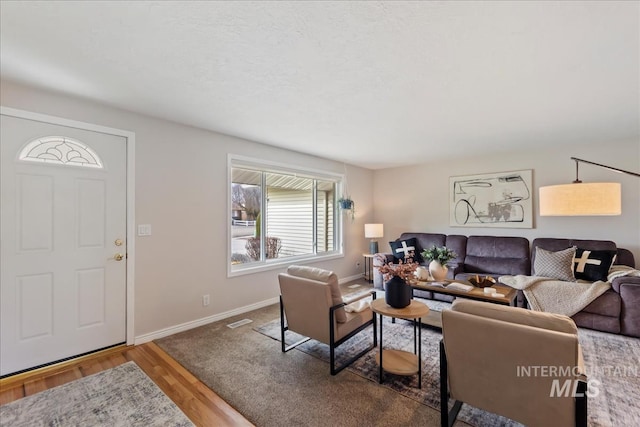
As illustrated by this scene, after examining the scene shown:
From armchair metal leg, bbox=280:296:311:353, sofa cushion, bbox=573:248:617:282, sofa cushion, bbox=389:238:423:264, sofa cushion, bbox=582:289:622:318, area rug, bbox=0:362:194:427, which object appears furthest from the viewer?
sofa cushion, bbox=389:238:423:264

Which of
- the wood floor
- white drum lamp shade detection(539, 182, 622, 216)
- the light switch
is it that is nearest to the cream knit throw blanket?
white drum lamp shade detection(539, 182, 622, 216)

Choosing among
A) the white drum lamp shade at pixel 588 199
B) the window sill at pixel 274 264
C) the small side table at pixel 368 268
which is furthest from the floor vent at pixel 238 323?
the white drum lamp shade at pixel 588 199

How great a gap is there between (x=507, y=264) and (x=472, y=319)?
11.5 ft

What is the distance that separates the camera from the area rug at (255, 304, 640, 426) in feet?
5.98

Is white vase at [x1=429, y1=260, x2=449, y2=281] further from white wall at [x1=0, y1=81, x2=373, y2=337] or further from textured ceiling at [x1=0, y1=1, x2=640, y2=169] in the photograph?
white wall at [x1=0, y1=81, x2=373, y2=337]

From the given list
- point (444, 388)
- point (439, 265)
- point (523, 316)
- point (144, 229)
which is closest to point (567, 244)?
point (439, 265)

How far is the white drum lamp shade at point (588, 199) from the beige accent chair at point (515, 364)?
1.07 metres

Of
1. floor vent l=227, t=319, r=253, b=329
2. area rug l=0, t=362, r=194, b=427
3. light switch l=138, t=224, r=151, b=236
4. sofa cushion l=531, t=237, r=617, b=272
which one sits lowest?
area rug l=0, t=362, r=194, b=427

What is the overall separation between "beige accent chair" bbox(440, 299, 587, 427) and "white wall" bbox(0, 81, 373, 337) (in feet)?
9.12

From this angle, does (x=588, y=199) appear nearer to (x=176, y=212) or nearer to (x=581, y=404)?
(x=581, y=404)

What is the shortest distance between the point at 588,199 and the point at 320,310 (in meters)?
2.13

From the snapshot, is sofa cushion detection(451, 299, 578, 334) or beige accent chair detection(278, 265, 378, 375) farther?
beige accent chair detection(278, 265, 378, 375)

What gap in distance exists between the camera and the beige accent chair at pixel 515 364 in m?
1.30

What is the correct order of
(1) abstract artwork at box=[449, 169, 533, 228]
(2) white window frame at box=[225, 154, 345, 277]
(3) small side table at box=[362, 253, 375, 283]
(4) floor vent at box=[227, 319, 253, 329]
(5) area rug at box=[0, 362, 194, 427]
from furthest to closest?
(3) small side table at box=[362, 253, 375, 283], (1) abstract artwork at box=[449, 169, 533, 228], (2) white window frame at box=[225, 154, 345, 277], (4) floor vent at box=[227, 319, 253, 329], (5) area rug at box=[0, 362, 194, 427]
